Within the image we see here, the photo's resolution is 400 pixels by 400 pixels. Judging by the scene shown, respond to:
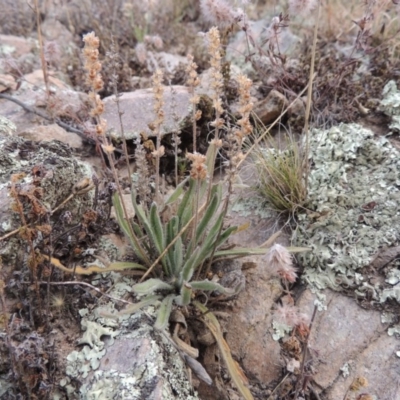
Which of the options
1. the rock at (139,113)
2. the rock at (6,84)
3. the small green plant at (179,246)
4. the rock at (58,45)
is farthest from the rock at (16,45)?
the small green plant at (179,246)

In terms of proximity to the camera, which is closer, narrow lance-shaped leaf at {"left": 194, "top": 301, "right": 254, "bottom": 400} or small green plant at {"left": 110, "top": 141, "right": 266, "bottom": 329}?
narrow lance-shaped leaf at {"left": 194, "top": 301, "right": 254, "bottom": 400}

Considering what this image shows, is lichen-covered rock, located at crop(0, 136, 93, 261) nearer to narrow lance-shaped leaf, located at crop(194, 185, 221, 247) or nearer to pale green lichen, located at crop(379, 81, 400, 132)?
narrow lance-shaped leaf, located at crop(194, 185, 221, 247)

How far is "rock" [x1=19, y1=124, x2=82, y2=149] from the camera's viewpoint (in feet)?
9.61

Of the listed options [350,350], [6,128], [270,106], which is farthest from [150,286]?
[270,106]

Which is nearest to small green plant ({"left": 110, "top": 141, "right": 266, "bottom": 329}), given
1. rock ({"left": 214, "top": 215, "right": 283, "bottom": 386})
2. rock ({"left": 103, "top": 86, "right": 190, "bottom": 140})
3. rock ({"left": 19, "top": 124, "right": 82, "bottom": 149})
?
rock ({"left": 214, "top": 215, "right": 283, "bottom": 386})

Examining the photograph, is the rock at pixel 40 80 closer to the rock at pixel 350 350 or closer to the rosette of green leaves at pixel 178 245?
the rosette of green leaves at pixel 178 245

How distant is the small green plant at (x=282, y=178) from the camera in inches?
108

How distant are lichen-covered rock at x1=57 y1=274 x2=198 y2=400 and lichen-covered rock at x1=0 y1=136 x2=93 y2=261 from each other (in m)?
0.57

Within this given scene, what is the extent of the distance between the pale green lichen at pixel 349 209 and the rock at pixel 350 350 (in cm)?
13

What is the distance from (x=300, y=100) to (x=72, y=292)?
223cm

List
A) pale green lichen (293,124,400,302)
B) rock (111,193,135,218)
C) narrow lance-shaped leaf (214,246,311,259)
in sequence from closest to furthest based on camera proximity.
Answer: narrow lance-shaped leaf (214,246,311,259) → pale green lichen (293,124,400,302) → rock (111,193,135,218)

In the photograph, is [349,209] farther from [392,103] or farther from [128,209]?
[128,209]

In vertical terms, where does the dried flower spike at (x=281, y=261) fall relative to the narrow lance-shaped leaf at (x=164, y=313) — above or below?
above

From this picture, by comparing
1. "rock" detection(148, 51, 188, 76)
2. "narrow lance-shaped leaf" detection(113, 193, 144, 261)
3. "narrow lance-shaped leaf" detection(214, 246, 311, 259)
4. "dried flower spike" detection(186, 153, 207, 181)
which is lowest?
"narrow lance-shaped leaf" detection(214, 246, 311, 259)
